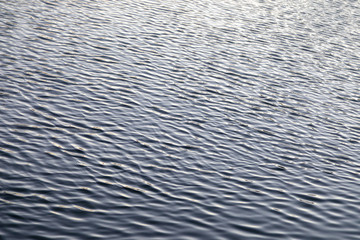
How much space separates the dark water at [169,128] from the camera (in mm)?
21656

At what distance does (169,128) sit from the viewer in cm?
3011

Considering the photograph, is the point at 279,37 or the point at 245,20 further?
the point at 245,20

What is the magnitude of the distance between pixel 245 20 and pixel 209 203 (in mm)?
38373

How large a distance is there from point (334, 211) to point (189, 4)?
41.8 m

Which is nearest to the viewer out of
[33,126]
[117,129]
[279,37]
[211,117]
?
[33,126]

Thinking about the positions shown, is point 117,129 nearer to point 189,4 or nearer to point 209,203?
point 209,203

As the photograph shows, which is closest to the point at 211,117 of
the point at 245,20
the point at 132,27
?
the point at 132,27

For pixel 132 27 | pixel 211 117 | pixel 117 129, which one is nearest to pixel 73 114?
pixel 117 129

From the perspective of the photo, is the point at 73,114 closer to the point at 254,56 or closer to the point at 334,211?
the point at 334,211

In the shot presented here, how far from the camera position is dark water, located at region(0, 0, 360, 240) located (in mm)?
21656

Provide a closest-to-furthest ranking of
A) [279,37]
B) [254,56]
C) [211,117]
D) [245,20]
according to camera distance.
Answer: [211,117] → [254,56] → [279,37] → [245,20]

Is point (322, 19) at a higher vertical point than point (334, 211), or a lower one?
higher

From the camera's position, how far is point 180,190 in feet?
78.1

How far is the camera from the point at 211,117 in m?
32.5
